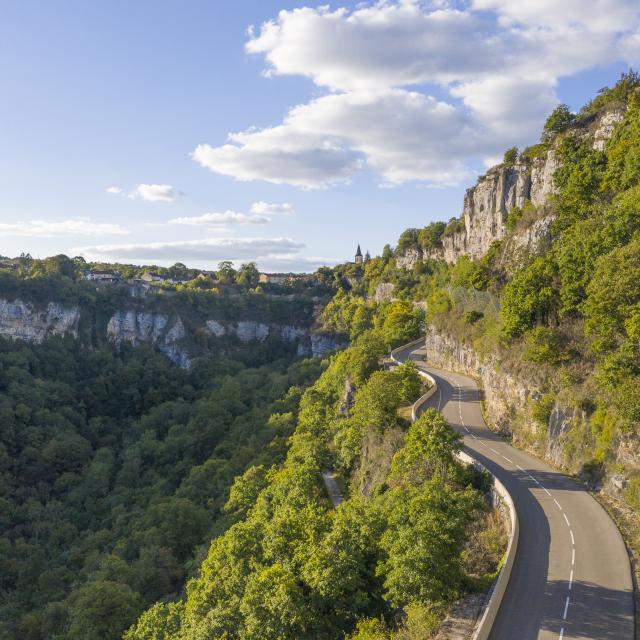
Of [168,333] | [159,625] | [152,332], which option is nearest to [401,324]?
[159,625]

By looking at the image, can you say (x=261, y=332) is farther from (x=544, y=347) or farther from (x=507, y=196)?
(x=544, y=347)

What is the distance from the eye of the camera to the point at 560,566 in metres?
18.1

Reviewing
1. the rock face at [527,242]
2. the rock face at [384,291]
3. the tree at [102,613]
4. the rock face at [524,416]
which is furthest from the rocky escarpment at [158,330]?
the tree at [102,613]

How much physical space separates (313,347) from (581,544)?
96.4 m

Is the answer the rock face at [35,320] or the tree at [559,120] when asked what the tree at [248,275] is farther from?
the tree at [559,120]

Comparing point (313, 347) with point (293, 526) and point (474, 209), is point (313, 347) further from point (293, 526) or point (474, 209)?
point (293, 526)

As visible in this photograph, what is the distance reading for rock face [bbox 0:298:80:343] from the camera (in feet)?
338

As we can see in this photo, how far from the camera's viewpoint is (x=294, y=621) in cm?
1817

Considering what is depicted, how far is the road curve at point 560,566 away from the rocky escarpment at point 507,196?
73.7 feet

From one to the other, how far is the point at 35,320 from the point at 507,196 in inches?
3808

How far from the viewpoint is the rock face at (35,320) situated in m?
103

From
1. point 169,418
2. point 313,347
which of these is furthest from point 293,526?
point 313,347

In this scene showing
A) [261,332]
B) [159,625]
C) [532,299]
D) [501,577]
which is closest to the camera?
[501,577]

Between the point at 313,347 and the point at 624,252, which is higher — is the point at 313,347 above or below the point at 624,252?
below
